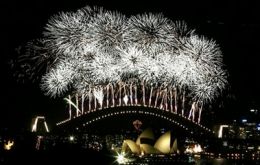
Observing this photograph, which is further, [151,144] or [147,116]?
[147,116]

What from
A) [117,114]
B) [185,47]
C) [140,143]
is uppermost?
[185,47]

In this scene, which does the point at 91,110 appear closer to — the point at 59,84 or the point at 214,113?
the point at 59,84

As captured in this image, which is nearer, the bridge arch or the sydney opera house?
the sydney opera house

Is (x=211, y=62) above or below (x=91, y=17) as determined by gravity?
below

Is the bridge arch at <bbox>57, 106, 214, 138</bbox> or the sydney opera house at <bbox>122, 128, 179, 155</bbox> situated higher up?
the bridge arch at <bbox>57, 106, 214, 138</bbox>

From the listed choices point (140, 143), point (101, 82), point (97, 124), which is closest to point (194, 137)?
point (140, 143)

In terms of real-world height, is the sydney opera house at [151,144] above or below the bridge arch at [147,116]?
below

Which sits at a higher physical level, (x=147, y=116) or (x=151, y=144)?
(x=147, y=116)

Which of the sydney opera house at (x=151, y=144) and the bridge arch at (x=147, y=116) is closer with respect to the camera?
the sydney opera house at (x=151, y=144)
